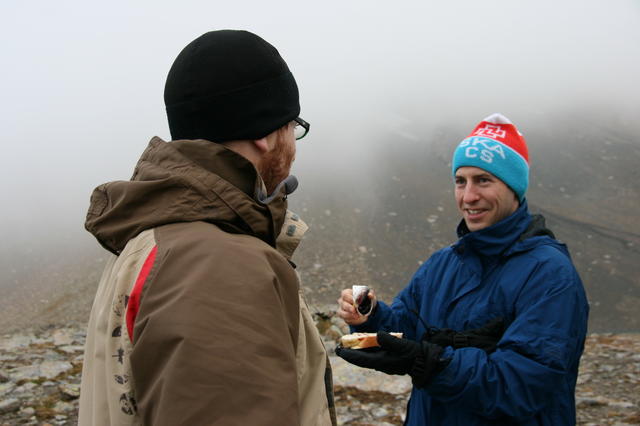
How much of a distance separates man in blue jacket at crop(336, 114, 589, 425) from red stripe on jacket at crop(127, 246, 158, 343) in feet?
3.91

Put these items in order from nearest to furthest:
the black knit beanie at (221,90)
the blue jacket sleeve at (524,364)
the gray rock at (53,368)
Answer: the black knit beanie at (221,90) → the blue jacket sleeve at (524,364) → the gray rock at (53,368)

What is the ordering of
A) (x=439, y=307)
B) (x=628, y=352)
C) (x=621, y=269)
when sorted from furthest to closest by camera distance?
(x=621, y=269) → (x=628, y=352) → (x=439, y=307)

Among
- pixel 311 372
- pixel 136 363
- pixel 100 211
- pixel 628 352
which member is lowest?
pixel 628 352

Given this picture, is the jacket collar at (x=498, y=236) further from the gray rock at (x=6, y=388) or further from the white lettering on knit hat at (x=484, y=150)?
the gray rock at (x=6, y=388)

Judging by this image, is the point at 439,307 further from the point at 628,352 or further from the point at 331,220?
the point at 331,220

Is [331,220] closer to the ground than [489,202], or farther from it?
closer to the ground

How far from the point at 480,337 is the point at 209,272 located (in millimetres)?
1521

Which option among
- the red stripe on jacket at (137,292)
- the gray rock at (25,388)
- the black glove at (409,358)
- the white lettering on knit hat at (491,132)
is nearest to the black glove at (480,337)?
the black glove at (409,358)

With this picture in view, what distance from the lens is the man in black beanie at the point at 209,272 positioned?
104 centimetres

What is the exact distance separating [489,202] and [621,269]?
8710 mm

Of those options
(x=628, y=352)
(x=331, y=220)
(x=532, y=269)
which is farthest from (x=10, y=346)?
(x=628, y=352)

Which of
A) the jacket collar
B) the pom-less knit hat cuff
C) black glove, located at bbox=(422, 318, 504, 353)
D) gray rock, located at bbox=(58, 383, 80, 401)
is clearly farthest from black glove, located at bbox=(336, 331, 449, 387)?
gray rock, located at bbox=(58, 383, 80, 401)

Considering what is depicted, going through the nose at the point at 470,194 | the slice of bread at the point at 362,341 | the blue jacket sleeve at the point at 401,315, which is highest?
the nose at the point at 470,194

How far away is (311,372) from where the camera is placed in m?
1.45
